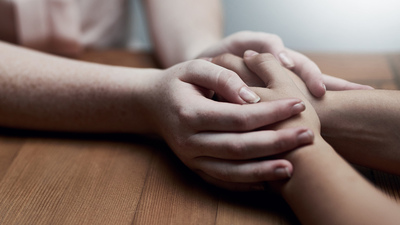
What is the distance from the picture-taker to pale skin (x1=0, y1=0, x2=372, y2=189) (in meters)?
0.55

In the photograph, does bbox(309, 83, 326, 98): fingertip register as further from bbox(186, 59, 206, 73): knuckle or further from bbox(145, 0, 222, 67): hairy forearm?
bbox(145, 0, 222, 67): hairy forearm

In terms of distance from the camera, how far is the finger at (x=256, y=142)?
53cm

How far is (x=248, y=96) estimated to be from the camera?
576mm

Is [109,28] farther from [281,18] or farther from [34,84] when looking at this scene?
[281,18]

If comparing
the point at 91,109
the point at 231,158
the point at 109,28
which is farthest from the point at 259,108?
the point at 109,28

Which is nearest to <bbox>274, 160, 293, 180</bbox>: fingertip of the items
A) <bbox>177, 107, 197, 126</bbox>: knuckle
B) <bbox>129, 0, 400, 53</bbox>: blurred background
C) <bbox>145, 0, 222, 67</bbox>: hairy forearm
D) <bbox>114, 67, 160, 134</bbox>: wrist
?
<bbox>177, 107, 197, 126</bbox>: knuckle

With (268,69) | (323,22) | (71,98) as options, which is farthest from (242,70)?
(323,22)

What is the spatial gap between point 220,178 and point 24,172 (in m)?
0.28

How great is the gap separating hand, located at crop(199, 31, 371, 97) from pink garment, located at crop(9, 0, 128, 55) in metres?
0.35

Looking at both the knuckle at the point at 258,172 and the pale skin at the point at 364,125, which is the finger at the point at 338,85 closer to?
the pale skin at the point at 364,125

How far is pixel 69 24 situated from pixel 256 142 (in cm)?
59

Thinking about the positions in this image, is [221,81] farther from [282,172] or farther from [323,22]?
[323,22]

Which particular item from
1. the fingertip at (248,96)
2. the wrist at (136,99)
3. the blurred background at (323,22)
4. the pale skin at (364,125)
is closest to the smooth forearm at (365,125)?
the pale skin at (364,125)

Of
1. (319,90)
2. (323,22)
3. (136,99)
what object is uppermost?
(319,90)
